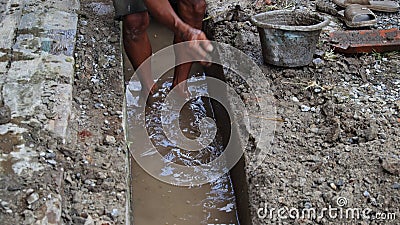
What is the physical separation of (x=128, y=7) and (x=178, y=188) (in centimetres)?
129

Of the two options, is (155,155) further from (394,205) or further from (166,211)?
Answer: (394,205)

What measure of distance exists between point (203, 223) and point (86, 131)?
3.02ft

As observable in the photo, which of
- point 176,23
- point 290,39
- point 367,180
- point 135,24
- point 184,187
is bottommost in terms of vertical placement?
point 184,187

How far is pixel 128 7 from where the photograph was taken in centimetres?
414

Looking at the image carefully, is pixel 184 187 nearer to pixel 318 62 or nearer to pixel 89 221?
pixel 89 221

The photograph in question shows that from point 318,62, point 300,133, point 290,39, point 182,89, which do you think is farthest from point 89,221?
point 318,62

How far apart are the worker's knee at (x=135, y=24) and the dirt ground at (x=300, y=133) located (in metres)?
0.21

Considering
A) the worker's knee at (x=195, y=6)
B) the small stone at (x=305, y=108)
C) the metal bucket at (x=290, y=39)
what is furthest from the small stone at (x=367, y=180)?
the worker's knee at (x=195, y=6)

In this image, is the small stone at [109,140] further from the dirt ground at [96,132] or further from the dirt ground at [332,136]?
the dirt ground at [332,136]

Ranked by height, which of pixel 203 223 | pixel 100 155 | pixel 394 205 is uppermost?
pixel 100 155

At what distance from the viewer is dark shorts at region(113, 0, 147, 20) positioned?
411 cm

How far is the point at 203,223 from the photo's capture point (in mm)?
3732

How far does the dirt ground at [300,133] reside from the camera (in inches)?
130

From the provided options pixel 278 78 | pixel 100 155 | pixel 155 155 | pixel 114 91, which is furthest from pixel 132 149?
pixel 278 78
